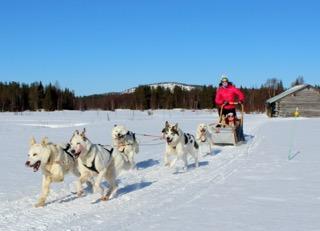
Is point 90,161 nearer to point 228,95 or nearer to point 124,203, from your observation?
point 124,203

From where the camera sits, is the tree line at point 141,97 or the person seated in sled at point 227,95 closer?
the person seated in sled at point 227,95

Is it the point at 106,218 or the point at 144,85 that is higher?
the point at 144,85

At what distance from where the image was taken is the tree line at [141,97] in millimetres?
85125

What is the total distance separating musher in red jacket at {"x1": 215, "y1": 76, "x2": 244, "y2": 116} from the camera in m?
14.3

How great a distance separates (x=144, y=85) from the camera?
308 ft

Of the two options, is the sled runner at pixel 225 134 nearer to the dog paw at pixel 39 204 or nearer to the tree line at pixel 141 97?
the dog paw at pixel 39 204

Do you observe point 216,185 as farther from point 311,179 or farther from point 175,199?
point 311,179

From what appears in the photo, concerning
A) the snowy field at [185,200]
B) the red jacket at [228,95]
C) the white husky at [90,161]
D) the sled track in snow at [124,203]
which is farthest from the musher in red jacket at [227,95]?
the white husky at [90,161]

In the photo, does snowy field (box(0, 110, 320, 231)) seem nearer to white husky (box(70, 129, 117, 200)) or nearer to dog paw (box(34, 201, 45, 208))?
dog paw (box(34, 201, 45, 208))

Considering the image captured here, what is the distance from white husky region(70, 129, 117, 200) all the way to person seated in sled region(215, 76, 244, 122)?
8178 mm

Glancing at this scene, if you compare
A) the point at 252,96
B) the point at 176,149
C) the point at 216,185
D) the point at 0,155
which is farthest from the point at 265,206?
the point at 252,96

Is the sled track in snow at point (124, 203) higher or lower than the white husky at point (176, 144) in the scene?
lower

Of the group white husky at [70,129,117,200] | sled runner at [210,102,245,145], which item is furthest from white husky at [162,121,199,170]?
sled runner at [210,102,245,145]

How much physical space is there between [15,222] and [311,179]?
16.8ft
